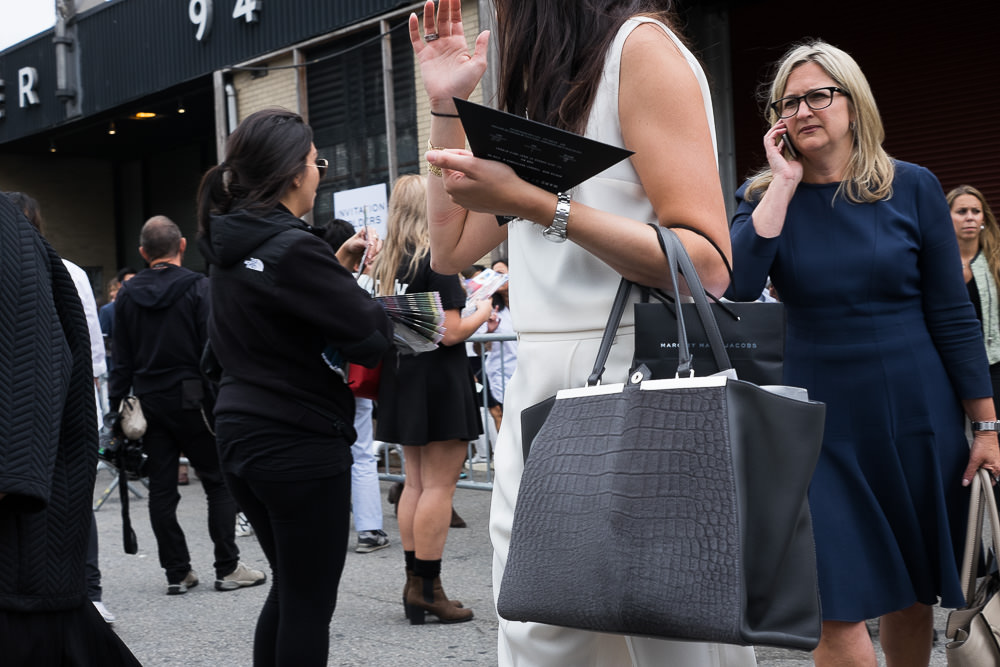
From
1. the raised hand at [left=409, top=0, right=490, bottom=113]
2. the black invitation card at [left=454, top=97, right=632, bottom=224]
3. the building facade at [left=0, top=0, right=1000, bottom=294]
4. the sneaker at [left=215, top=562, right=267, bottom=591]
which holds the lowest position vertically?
the sneaker at [left=215, top=562, right=267, bottom=591]

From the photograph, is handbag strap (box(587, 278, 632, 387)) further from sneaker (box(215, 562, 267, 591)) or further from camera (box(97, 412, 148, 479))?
camera (box(97, 412, 148, 479))

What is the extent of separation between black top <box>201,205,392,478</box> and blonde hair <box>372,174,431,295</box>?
2188 millimetres

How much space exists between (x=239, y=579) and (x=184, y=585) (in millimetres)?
344

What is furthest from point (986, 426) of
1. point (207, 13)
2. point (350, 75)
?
point (207, 13)

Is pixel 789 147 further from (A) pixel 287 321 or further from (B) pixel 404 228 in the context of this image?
(B) pixel 404 228

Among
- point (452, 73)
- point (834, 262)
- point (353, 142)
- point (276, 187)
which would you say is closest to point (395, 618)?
point (276, 187)

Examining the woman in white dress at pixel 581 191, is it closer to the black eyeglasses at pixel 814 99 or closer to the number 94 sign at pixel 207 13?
the black eyeglasses at pixel 814 99

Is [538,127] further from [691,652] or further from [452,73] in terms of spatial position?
[691,652]

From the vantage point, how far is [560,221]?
6.02 ft

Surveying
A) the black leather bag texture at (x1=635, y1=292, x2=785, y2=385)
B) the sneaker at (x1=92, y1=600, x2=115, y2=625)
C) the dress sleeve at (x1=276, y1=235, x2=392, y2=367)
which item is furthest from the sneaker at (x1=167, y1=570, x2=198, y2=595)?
the black leather bag texture at (x1=635, y1=292, x2=785, y2=385)

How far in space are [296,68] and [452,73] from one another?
13300 millimetres

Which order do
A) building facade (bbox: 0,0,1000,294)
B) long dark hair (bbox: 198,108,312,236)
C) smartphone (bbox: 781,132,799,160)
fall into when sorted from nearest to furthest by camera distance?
smartphone (bbox: 781,132,799,160)
long dark hair (bbox: 198,108,312,236)
building facade (bbox: 0,0,1000,294)

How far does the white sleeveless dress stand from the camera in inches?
76.1

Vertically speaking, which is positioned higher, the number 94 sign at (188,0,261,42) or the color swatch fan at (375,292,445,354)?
the number 94 sign at (188,0,261,42)
